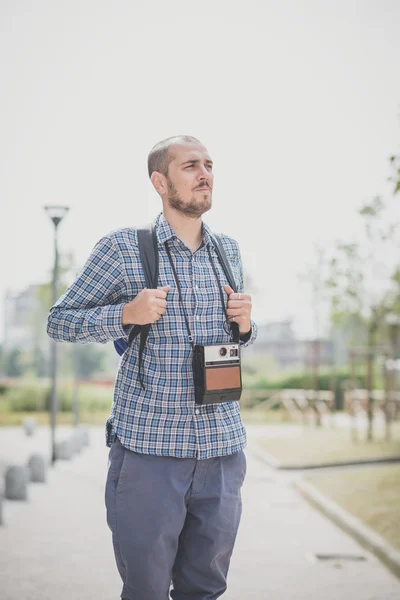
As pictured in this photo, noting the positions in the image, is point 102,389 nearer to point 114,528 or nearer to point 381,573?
point 381,573

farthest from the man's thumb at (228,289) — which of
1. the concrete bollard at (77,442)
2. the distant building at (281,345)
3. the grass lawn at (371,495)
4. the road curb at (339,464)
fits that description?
the distant building at (281,345)

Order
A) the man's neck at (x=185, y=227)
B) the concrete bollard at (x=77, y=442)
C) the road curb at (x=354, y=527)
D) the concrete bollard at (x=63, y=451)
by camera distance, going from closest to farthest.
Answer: the man's neck at (x=185, y=227) < the road curb at (x=354, y=527) < the concrete bollard at (x=63, y=451) < the concrete bollard at (x=77, y=442)

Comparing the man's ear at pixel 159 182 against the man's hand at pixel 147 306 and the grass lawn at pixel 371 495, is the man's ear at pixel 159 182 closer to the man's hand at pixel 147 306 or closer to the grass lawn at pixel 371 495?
the man's hand at pixel 147 306

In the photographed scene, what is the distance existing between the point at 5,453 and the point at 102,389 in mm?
14458

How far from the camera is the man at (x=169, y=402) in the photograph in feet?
9.75

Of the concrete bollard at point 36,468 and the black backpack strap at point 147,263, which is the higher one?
the black backpack strap at point 147,263

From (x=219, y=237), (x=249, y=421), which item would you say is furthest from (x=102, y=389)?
(x=219, y=237)

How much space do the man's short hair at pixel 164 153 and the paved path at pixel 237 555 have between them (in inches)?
134

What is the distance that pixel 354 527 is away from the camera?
26.0 feet

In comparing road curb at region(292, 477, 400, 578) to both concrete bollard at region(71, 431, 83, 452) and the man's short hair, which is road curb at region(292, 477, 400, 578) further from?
concrete bollard at region(71, 431, 83, 452)

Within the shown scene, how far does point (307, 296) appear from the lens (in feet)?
91.5

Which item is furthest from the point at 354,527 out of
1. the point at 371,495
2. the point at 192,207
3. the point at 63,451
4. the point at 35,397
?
the point at 35,397

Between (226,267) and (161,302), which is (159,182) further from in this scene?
(161,302)

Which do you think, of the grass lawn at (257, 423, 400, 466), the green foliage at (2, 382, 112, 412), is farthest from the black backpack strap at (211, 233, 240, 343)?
the green foliage at (2, 382, 112, 412)
